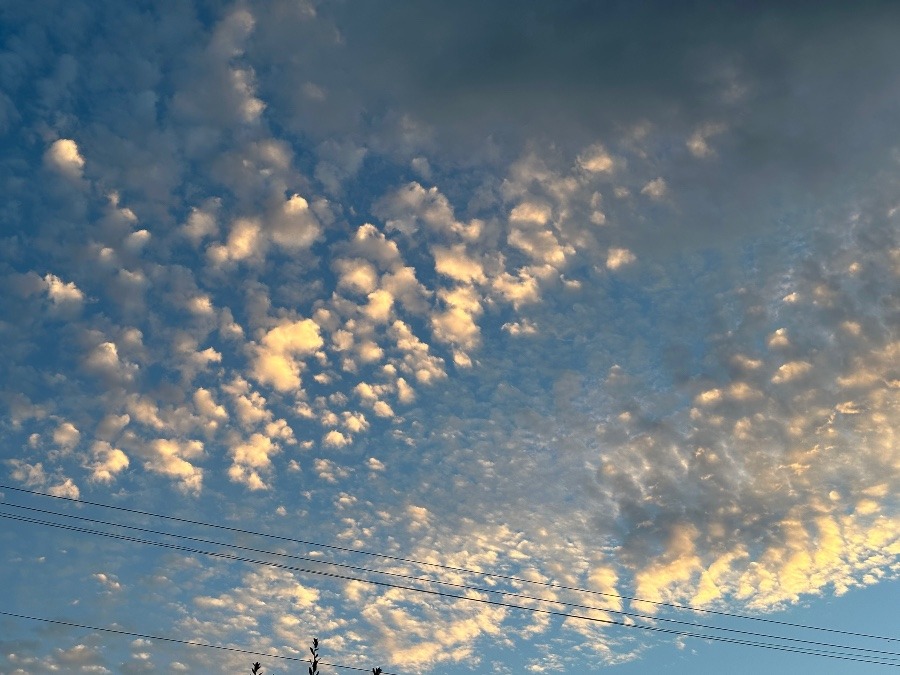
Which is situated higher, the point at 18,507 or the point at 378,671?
the point at 18,507

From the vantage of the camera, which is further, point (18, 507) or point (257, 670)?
point (18, 507)

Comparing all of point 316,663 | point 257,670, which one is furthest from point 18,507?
point 316,663

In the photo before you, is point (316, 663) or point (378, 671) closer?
point (378, 671)

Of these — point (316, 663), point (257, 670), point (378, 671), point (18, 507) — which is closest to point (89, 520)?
point (18, 507)

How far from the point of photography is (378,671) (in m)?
38.0

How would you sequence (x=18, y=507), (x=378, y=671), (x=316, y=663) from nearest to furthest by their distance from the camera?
1. (x=378, y=671)
2. (x=316, y=663)
3. (x=18, y=507)

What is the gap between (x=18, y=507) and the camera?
1727 inches

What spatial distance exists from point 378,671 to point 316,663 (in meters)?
5.59

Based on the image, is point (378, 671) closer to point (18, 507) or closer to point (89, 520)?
point (89, 520)

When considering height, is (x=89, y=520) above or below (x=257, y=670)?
above

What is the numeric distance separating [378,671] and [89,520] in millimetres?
25983

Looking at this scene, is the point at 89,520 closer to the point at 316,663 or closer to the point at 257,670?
the point at 257,670

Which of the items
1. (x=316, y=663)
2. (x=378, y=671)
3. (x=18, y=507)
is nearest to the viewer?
(x=378, y=671)

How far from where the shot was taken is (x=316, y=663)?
133 feet
